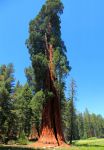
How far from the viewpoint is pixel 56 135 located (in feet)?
145

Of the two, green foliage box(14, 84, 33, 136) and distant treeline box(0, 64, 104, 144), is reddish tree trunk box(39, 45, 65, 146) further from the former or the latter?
green foliage box(14, 84, 33, 136)

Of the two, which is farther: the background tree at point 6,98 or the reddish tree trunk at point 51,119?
the background tree at point 6,98

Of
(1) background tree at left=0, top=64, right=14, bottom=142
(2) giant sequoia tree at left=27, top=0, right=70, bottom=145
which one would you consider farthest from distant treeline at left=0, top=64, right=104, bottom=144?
(2) giant sequoia tree at left=27, top=0, right=70, bottom=145

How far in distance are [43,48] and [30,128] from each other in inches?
1238

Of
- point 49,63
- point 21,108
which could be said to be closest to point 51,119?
point 49,63

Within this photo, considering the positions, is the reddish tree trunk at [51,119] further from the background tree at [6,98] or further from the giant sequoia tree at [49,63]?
the background tree at [6,98]

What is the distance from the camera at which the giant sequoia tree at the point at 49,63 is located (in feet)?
146

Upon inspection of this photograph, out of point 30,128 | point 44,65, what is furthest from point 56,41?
point 30,128

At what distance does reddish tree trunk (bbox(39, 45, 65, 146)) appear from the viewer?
43.0 m

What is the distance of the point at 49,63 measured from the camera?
46188mm

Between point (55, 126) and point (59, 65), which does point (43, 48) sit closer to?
point (59, 65)

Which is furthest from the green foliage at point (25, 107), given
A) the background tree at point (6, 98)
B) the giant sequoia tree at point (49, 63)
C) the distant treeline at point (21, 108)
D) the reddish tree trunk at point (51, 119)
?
the reddish tree trunk at point (51, 119)

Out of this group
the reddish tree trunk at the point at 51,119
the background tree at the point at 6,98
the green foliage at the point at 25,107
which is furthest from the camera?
the green foliage at the point at 25,107

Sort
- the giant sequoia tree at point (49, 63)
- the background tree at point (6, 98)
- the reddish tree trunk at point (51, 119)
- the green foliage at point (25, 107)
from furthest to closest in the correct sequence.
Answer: the green foliage at point (25, 107)
the background tree at point (6, 98)
the giant sequoia tree at point (49, 63)
the reddish tree trunk at point (51, 119)
